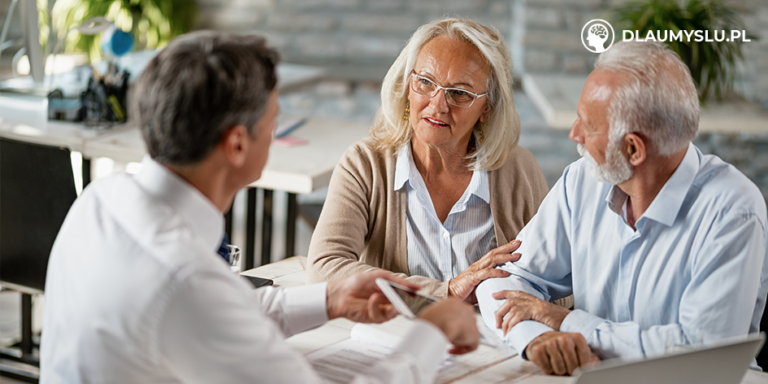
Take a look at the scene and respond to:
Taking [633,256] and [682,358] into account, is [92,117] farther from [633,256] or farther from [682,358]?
[682,358]

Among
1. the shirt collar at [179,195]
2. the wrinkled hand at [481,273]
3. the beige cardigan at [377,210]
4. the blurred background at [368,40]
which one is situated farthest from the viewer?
the blurred background at [368,40]

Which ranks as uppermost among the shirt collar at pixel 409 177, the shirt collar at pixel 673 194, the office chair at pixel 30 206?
the shirt collar at pixel 673 194

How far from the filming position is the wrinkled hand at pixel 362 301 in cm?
126

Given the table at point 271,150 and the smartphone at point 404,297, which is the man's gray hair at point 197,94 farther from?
the table at point 271,150

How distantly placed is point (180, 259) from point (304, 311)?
425 millimetres

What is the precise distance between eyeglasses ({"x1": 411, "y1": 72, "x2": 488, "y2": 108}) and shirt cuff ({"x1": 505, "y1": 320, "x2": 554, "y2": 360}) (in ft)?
2.14

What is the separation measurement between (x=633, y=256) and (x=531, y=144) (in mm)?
3006

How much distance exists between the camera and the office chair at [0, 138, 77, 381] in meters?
2.21

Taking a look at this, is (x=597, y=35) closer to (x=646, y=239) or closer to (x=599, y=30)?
(x=599, y=30)

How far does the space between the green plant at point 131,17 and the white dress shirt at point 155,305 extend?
11.9 feet

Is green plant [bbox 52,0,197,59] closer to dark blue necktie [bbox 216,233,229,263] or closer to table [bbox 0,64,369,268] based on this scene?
table [bbox 0,64,369,268]

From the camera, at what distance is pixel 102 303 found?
2.86ft

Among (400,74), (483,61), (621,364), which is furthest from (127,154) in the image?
(621,364)

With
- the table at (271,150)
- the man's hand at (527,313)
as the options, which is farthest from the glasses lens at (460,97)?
the table at (271,150)
